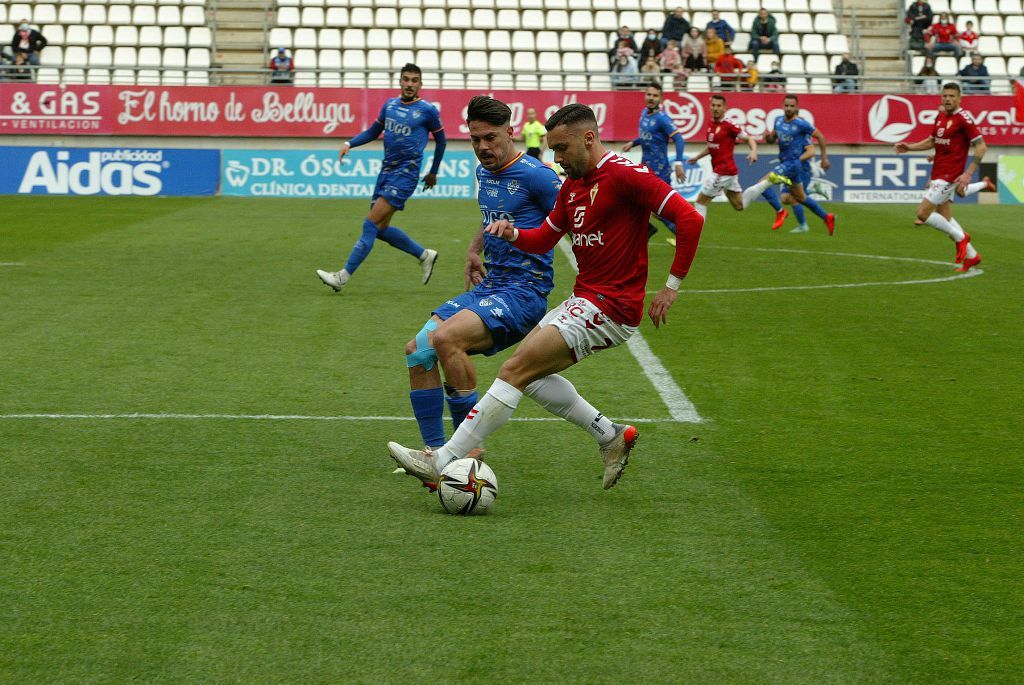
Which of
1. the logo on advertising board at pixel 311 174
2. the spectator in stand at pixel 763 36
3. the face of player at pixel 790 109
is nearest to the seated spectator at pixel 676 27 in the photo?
the spectator in stand at pixel 763 36

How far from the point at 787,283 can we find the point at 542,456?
8.12 meters

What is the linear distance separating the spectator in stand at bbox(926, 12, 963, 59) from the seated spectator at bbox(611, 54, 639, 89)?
25.2 feet

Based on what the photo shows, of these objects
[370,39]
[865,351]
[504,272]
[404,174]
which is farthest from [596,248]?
[370,39]

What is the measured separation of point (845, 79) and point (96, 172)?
17.1 m

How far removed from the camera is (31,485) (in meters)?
6.07

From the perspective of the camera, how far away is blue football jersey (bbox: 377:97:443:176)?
43.3 ft

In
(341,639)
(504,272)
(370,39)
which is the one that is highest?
(370,39)

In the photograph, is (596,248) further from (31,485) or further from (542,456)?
(31,485)

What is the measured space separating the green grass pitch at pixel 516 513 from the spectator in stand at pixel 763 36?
2110cm

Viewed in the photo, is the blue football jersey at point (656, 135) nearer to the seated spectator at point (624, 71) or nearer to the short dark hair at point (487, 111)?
the seated spectator at point (624, 71)

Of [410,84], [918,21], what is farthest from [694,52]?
[410,84]

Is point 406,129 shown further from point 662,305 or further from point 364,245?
point 662,305

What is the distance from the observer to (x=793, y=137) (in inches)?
842

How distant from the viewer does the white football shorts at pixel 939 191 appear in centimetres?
1617
